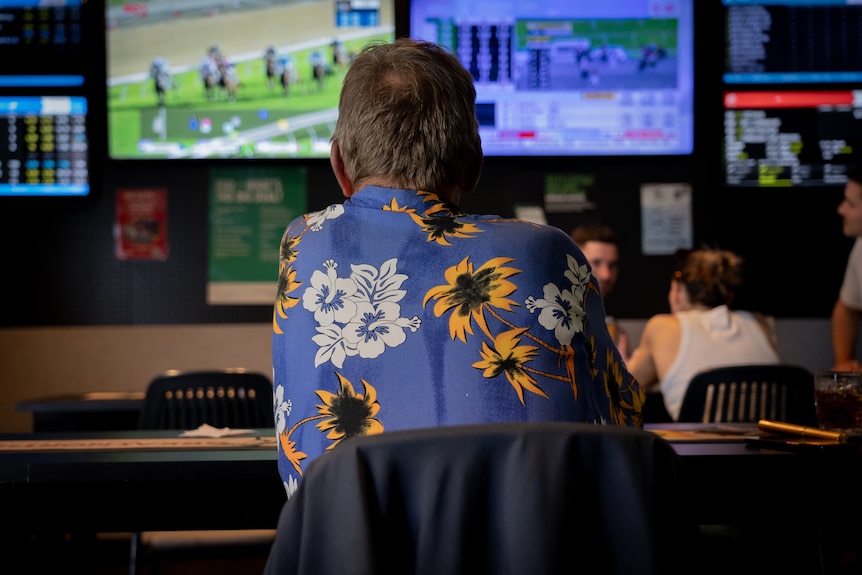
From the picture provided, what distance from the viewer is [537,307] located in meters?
1.21

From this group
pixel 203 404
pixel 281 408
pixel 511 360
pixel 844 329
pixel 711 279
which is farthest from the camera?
pixel 844 329

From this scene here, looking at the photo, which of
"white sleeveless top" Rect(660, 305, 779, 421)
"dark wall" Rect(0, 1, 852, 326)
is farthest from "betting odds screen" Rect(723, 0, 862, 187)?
"white sleeveless top" Rect(660, 305, 779, 421)

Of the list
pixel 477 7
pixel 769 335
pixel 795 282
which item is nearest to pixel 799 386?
pixel 769 335

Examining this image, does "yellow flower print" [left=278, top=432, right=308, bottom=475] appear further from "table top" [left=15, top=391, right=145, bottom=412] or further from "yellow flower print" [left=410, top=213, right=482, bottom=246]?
"table top" [left=15, top=391, right=145, bottom=412]

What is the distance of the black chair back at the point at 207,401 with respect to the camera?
249cm

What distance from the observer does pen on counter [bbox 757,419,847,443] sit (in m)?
1.65

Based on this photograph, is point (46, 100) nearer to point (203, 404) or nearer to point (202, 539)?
point (203, 404)

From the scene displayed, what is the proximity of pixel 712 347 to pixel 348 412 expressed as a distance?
224 centimetres

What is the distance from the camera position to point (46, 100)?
410cm

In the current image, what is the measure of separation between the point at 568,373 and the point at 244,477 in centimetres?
66

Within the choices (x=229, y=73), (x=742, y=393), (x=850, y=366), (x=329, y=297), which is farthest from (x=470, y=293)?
(x=229, y=73)

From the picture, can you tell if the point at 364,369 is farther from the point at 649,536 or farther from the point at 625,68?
the point at 625,68

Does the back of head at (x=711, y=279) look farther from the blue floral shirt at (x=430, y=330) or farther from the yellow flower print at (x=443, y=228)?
the yellow flower print at (x=443, y=228)

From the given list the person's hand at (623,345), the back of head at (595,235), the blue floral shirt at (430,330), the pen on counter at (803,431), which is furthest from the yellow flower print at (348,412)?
the back of head at (595,235)
